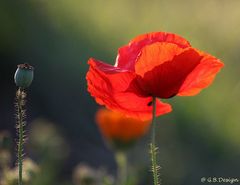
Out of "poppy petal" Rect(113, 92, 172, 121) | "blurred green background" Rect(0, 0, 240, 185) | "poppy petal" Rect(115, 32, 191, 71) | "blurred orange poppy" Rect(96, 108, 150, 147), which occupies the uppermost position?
"blurred green background" Rect(0, 0, 240, 185)

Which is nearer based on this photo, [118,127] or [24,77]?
[24,77]

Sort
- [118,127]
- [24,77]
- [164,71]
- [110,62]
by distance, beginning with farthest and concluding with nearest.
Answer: [110,62], [118,127], [164,71], [24,77]

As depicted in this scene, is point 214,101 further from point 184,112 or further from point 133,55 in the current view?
point 133,55

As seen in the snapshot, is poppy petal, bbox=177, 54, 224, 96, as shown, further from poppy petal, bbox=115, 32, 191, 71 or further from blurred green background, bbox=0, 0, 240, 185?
blurred green background, bbox=0, 0, 240, 185

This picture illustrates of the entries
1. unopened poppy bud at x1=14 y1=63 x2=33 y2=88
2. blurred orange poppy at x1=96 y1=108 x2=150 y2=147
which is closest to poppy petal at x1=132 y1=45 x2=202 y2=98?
unopened poppy bud at x1=14 y1=63 x2=33 y2=88

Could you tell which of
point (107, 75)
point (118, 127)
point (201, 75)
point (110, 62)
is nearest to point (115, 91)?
point (107, 75)

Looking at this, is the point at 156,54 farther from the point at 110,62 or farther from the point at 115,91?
the point at 110,62

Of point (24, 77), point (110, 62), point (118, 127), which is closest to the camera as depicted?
point (24, 77)
